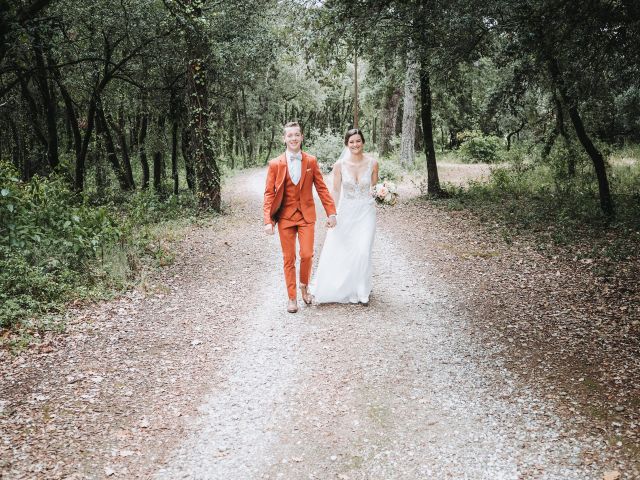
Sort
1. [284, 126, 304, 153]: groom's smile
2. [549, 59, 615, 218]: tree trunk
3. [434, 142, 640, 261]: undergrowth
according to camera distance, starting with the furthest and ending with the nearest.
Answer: [549, 59, 615, 218]: tree trunk < [434, 142, 640, 261]: undergrowth < [284, 126, 304, 153]: groom's smile

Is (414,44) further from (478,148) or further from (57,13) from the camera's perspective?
(478,148)

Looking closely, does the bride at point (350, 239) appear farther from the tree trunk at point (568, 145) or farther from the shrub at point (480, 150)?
the shrub at point (480, 150)

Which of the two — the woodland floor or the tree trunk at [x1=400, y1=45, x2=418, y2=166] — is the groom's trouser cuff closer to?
the woodland floor

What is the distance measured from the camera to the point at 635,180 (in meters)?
16.3

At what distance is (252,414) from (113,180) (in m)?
23.1

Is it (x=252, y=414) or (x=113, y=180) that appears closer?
(x=252, y=414)

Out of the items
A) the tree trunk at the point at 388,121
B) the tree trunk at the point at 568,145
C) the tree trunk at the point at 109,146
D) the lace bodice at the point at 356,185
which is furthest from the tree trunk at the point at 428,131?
the tree trunk at the point at 388,121

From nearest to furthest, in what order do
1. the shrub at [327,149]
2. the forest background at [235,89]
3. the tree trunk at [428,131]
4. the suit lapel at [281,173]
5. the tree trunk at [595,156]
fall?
the suit lapel at [281,173] < the forest background at [235,89] < the tree trunk at [595,156] < the tree trunk at [428,131] < the shrub at [327,149]

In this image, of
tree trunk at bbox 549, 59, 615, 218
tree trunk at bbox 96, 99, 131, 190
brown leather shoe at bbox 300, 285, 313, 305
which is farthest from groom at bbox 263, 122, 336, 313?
tree trunk at bbox 96, 99, 131, 190

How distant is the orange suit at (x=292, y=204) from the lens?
6523mm

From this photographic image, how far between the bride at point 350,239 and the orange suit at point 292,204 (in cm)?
40

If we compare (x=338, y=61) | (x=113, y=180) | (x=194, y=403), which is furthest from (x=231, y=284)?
(x=113, y=180)

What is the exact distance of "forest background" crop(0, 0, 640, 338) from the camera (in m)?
7.99

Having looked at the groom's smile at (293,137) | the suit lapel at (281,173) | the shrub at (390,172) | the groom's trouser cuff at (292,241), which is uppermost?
the groom's smile at (293,137)
